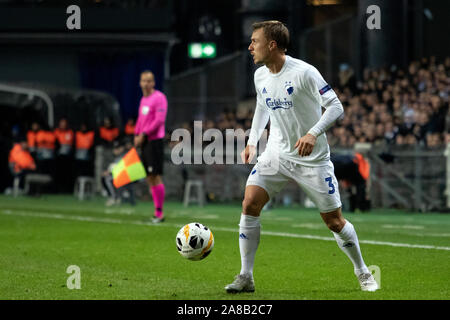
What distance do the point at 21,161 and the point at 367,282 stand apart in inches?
788

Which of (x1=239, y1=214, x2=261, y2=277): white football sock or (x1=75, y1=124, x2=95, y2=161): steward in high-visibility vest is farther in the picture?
(x1=75, y1=124, x2=95, y2=161): steward in high-visibility vest

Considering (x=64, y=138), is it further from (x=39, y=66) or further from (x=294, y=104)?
(x=294, y=104)

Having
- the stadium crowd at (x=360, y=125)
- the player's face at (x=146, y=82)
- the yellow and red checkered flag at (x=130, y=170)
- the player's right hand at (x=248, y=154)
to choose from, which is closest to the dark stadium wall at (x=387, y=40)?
the stadium crowd at (x=360, y=125)

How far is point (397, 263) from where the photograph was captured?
33.4 ft

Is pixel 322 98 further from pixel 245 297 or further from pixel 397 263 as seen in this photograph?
pixel 397 263

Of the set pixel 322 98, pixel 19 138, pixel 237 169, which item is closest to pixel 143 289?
pixel 322 98

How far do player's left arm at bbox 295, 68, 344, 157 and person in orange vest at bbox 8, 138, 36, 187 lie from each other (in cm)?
1991

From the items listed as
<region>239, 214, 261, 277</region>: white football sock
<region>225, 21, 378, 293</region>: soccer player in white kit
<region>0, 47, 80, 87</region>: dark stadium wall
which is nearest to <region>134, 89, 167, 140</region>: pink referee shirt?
<region>225, 21, 378, 293</region>: soccer player in white kit

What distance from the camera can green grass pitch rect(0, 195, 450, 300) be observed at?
26.6 ft

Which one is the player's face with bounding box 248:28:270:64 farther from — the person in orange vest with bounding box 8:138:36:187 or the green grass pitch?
the person in orange vest with bounding box 8:138:36:187

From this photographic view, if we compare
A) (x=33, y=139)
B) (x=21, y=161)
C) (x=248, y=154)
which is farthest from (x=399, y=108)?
(x=248, y=154)

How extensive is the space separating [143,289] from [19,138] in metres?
20.5

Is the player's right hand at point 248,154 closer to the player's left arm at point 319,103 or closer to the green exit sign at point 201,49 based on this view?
the player's left arm at point 319,103

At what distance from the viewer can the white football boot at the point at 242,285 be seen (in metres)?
7.85
